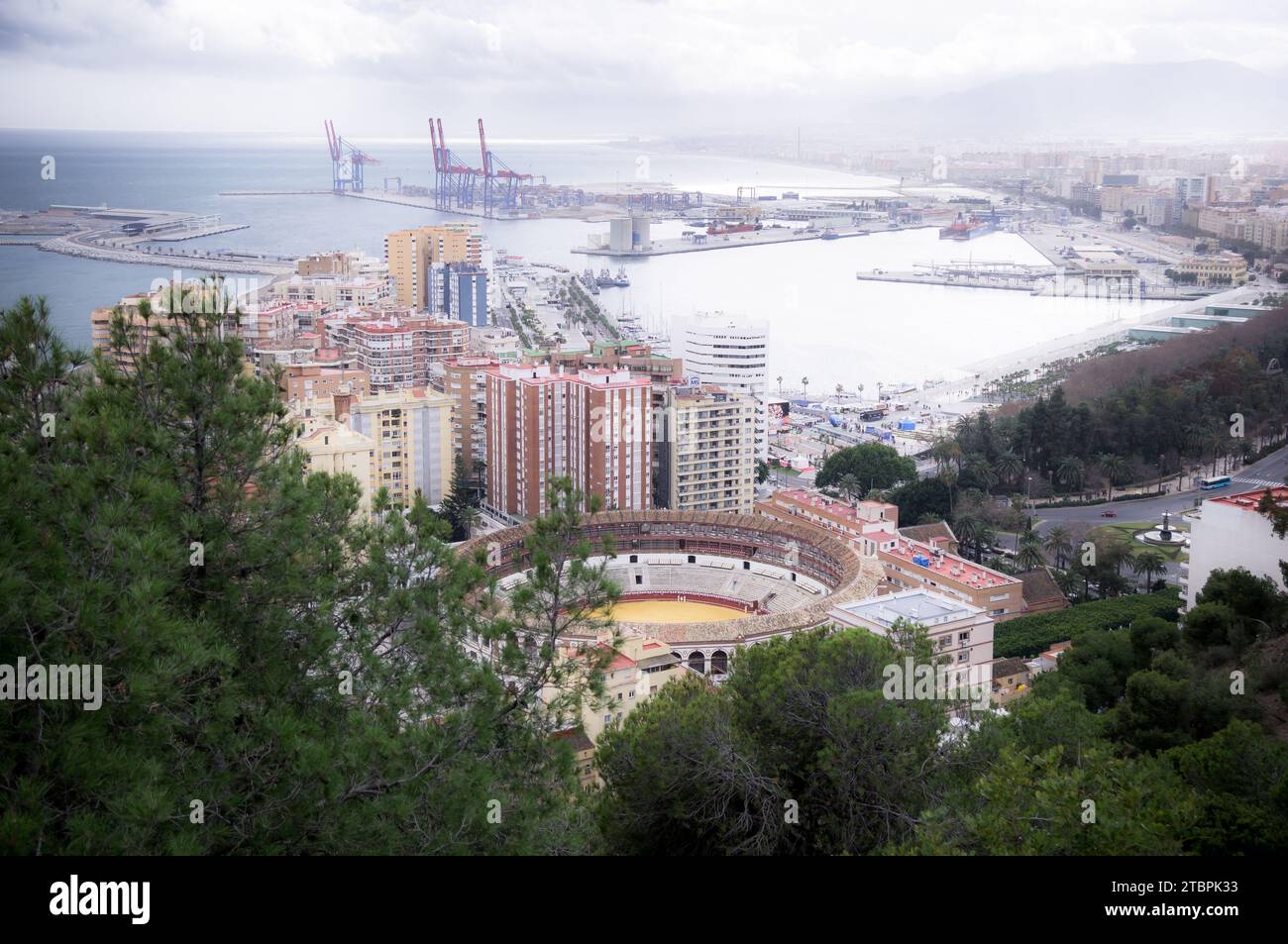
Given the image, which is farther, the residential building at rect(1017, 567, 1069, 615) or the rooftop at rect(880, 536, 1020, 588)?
the residential building at rect(1017, 567, 1069, 615)

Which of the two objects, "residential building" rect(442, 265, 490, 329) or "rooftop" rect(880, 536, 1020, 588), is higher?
"residential building" rect(442, 265, 490, 329)

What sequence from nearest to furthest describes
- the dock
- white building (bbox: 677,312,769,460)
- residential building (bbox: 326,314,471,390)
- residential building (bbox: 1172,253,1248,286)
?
residential building (bbox: 326,314,471,390) < white building (bbox: 677,312,769,460) < residential building (bbox: 1172,253,1248,286) < the dock

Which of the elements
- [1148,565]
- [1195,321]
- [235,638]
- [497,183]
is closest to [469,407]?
[1148,565]

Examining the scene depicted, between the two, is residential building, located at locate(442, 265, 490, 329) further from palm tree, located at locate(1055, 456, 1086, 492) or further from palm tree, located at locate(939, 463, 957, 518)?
palm tree, located at locate(1055, 456, 1086, 492)

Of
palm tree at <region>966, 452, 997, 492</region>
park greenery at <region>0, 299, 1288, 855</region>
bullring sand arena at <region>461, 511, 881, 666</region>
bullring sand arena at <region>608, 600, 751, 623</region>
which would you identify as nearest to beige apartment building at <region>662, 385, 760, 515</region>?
bullring sand arena at <region>461, 511, 881, 666</region>

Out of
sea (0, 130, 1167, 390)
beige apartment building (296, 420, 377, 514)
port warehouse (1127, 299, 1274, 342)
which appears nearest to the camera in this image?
beige apartment building (296, 420, 377, 514)

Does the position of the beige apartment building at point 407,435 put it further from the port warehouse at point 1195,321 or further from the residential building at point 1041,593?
the port warehouse at point 1195,321

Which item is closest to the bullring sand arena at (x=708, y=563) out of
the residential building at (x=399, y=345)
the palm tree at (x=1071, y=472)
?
the palm tree at (x=1071, y=472)

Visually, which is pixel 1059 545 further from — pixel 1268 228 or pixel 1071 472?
pixel 1268 228
